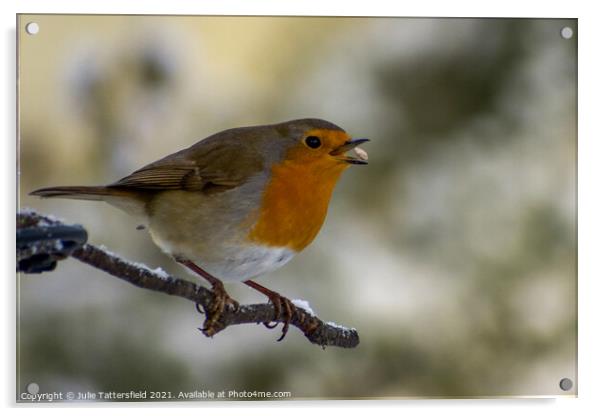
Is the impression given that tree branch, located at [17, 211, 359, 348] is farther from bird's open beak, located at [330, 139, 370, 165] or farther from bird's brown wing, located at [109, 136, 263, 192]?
bird's open beak, located at [330, 139, 370, 165]

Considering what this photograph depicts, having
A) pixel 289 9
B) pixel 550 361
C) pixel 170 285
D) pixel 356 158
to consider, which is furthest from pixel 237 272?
pixel 550 361

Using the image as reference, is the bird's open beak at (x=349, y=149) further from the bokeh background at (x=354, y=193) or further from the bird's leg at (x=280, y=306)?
the bird's leg at (x=280, y=306)

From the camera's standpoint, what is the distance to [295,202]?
2.23 meters

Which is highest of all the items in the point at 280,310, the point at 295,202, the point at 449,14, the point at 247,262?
the point at 449,14

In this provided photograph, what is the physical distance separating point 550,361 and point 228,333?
968 millimetres

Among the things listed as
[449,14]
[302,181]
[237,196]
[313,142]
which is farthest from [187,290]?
[449,14]

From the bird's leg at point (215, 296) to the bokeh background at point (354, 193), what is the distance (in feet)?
0.29

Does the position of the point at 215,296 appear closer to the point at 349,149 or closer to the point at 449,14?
the point at 349,149

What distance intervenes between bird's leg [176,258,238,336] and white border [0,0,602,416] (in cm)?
26

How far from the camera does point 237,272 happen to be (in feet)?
7.36

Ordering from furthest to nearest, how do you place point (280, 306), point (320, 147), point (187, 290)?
point (280, 306)
point (320, 147)
point (187, 290)

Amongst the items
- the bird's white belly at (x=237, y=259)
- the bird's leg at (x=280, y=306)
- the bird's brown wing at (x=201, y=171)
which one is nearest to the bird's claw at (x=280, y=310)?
the bird's leg at (x=280, y=306)

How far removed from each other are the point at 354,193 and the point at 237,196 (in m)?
0.42

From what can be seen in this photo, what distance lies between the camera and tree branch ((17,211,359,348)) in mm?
2027
